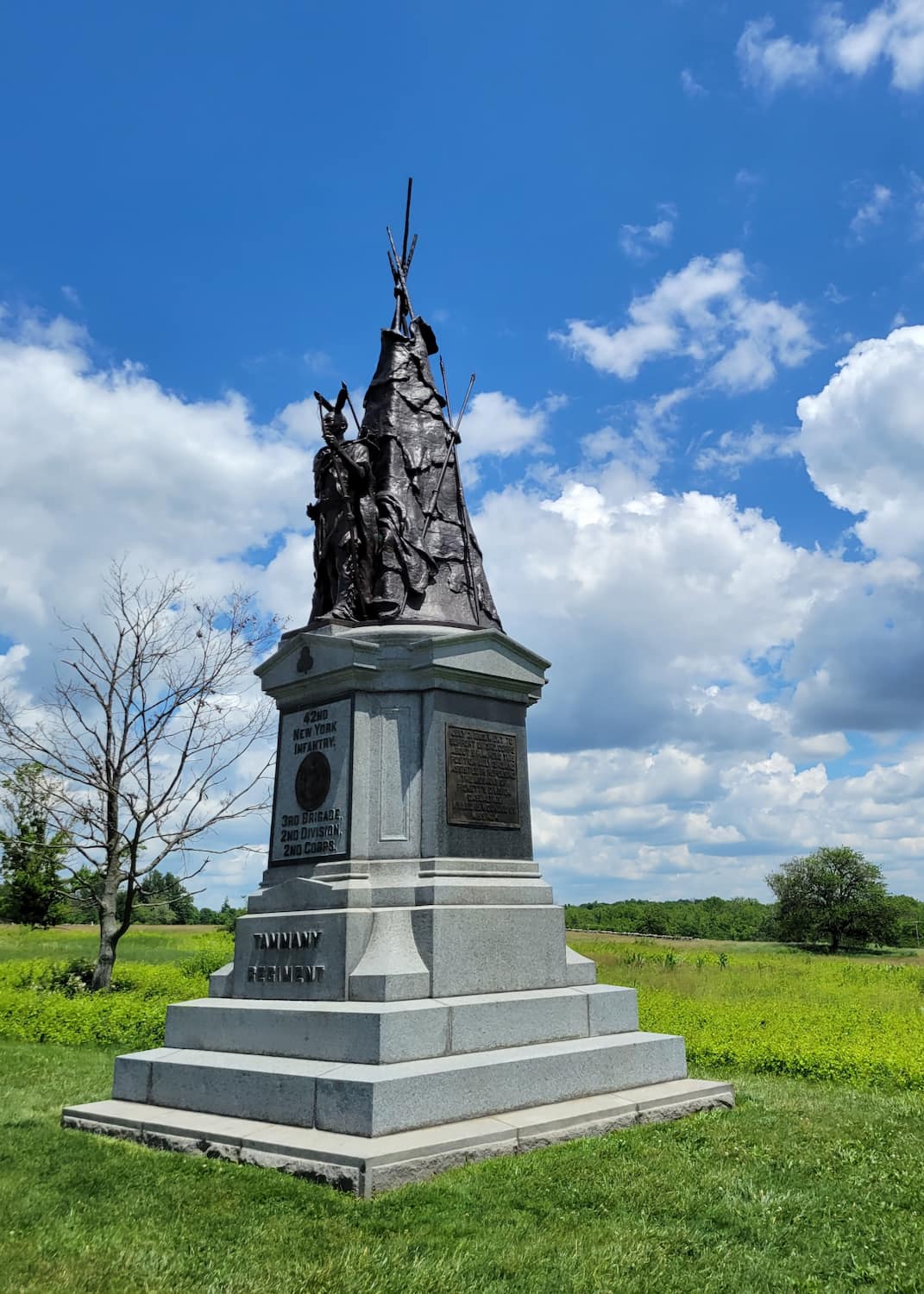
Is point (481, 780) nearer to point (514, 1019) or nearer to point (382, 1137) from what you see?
point (514, 1019)

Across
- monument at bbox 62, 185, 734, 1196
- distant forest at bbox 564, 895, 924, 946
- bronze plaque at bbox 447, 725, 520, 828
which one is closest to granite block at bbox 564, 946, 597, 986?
monument at bbox 62, 185, 734, 1196

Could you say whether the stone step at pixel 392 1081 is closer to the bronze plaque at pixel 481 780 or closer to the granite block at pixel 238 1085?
the granite block at pixel 238 1085

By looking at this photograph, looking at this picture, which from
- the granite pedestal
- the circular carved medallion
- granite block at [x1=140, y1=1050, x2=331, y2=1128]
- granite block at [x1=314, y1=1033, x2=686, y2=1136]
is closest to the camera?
granite block at [x1=314, y1=1033, x2=686, y2=1136]

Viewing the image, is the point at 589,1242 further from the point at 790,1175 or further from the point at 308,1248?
the point at 790,1175

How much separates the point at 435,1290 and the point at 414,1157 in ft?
5.20

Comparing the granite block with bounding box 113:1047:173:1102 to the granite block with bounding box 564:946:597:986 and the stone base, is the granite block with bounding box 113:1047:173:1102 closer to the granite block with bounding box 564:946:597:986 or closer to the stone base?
the stone base

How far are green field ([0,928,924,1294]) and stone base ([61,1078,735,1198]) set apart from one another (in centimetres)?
17

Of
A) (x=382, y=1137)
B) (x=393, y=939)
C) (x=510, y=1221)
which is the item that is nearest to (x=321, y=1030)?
(x=393, y=939)

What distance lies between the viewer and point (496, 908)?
8.30m

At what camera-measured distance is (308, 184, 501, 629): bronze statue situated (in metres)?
9.97

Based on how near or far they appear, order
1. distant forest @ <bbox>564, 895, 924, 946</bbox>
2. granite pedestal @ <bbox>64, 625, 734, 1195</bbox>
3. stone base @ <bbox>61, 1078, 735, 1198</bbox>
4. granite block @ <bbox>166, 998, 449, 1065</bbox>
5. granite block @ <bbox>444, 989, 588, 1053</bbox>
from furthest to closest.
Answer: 1. distant forest @ <bbox>564, 895, 924, 946</bbox>
2. granite block @ <bbox>444, 989, 588, 1053</bbox>
3. granite block @ <bbox>166, 998, 449, 1065</bbox>
4. granite pedestal @ <bbox>64, 625, 734, 1195</bbox>
5. stone base @ <bbox>61, 1078, 735, 1198</bbox>

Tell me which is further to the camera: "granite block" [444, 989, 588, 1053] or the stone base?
"granite block" [444, 989, 588, 1053]

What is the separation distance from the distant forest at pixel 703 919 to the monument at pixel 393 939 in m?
38.9

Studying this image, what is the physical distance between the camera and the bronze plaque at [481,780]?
8.70 m
